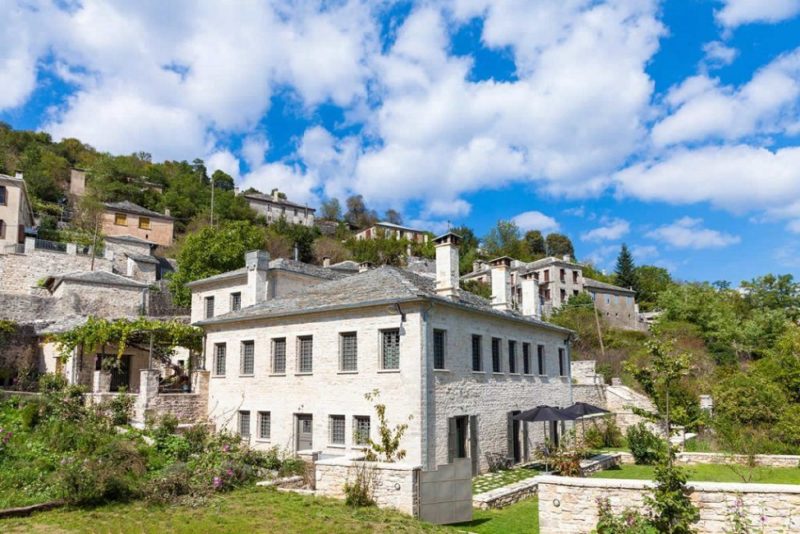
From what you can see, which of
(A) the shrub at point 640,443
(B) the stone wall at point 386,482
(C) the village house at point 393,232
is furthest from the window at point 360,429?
(C) the village house at point 393,232

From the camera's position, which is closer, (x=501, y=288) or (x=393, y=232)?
(x=501, y=288)

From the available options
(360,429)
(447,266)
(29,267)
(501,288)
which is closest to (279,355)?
(360,429)

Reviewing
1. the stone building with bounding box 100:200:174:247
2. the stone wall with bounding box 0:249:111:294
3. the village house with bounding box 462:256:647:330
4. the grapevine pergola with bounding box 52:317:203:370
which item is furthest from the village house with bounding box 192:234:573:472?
the village house with bounding box 462:256:647:330

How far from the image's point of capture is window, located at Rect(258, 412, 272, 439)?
21.6 m

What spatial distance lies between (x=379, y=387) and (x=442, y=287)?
166 inches

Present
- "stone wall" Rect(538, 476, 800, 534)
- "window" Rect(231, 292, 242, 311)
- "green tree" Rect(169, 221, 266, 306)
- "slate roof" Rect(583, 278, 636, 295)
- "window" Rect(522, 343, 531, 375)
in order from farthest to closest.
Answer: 1. "slate roof" Rect(583, 278, 636, 295)
2. "green tree" Rect(169, 221, 266, 306)
3. "window" Rect(231, 292, 242, 311)
4. "window" Rect(522, 343, 531, 375)
5. "stone wall" Rect(538, 476, 800, 534)

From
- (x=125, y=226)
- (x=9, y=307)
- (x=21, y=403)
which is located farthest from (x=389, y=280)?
(x=125, y=226)

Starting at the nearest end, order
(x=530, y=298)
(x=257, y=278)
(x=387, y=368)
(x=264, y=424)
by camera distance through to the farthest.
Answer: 1. (x=387, y=368)
2. (x=264, y=424)
3. (x=257, y=278)
4. (x=530, y=298)

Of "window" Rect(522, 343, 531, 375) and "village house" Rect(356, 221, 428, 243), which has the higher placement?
"village house" Rect(356, 221, 428, 243)

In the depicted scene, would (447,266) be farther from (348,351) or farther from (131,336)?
(131,336)

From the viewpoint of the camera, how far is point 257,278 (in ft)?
88.5

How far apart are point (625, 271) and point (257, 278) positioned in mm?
62925

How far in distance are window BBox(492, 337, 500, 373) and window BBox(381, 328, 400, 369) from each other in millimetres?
4943

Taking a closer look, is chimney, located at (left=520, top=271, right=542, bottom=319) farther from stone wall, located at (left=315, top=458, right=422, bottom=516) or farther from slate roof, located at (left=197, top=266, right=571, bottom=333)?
stone wall, located at (left=315, top=458, right=422, bottom=516)
